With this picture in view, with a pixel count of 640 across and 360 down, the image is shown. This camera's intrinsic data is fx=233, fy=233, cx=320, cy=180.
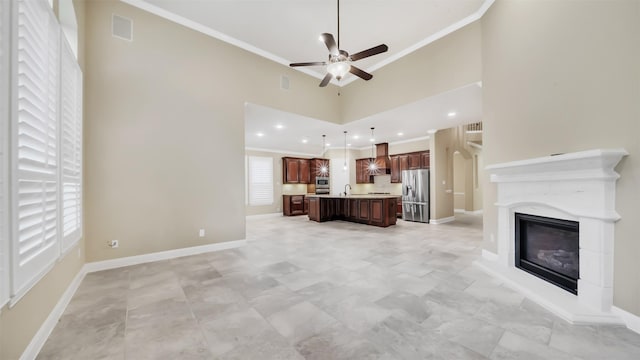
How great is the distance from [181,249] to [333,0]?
464 cm

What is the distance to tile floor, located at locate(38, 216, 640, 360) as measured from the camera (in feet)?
5.44

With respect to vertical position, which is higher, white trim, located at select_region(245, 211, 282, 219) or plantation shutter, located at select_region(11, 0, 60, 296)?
plantation shutter, located at select_region(11, 0, 60, 296)

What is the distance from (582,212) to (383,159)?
257 inches

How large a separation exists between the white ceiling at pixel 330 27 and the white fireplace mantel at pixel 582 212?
81.8 inches

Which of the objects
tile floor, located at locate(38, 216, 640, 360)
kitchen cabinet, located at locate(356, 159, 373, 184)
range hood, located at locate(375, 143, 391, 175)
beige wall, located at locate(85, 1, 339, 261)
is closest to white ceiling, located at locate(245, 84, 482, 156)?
range hood, located at locate(375, 143, 391, 175)

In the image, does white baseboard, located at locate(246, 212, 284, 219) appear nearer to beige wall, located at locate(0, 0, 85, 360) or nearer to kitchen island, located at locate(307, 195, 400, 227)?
kitchen island, located at locate(307, 195, 400, 227)

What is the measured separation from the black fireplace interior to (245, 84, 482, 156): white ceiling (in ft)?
7.79

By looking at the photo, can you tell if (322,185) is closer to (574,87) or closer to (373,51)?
(373,51)

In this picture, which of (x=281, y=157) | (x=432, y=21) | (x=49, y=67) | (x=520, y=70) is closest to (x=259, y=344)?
(x=49, y=67)

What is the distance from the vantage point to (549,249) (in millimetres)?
2805

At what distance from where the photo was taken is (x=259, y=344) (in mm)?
1729

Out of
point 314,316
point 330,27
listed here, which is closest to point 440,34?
point 330,27

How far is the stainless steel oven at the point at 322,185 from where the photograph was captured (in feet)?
33.6

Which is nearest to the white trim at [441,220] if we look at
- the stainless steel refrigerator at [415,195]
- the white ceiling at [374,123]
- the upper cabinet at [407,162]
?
the stainless steel refrigerator at [415,195]
